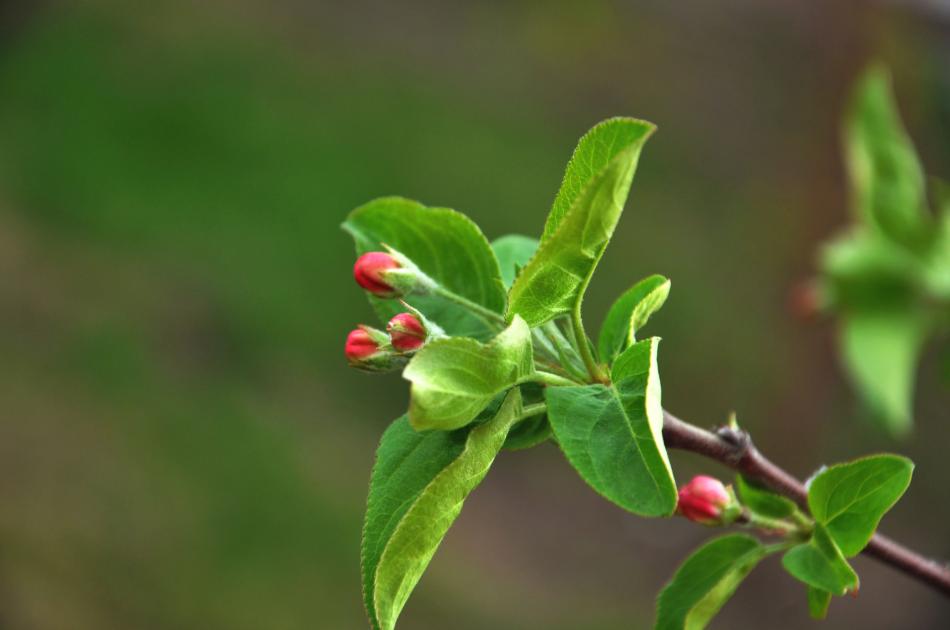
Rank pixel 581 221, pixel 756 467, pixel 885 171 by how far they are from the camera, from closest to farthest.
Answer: pixel 581 221
pixel 756 467
pixel 885 171

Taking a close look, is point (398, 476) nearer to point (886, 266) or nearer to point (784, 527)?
point (784, 527)

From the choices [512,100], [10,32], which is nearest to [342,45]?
[512,100]

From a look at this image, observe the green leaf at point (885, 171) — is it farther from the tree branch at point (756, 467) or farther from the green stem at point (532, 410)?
the green stem at point (532, 410)

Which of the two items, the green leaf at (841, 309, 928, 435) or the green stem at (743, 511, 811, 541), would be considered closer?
the green stem at (743, 511, 811, 541)

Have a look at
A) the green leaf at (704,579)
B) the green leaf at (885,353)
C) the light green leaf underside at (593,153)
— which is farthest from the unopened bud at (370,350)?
the green leaf at (885,353)

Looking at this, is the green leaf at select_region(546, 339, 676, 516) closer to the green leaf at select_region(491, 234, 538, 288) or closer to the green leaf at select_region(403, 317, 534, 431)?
the green leaf at select_region(403, 317, 534, 431)

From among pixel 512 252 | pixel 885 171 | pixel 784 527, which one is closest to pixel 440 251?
pixel 512 252

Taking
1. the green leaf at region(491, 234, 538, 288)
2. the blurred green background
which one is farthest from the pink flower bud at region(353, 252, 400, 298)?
the blurred green background
